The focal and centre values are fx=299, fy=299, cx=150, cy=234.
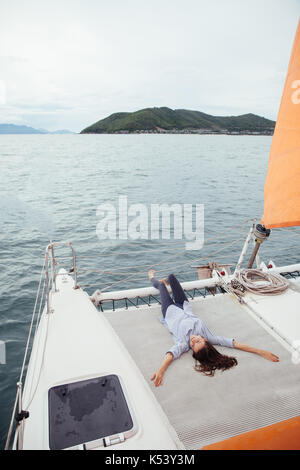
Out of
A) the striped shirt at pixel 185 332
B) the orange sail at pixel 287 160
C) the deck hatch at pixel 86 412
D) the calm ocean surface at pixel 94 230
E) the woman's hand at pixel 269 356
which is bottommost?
the calm ocean surface at pixel 94 230

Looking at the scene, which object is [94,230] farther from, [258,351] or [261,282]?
[258,351]

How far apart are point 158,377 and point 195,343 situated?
633 millimetres

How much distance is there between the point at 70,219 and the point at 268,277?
448 inches

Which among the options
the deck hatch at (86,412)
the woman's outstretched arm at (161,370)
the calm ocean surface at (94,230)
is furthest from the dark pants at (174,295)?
the deck hatch at (86,412)

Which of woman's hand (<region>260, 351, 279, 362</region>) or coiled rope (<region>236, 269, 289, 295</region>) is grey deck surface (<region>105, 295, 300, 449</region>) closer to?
woman's hand (<region>260, 351, 279, 362</region>)

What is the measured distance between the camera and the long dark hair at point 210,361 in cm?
340

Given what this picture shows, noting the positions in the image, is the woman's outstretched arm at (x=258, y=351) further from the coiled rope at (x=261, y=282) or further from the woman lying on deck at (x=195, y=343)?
the coiled rope at (x=261, y=282)

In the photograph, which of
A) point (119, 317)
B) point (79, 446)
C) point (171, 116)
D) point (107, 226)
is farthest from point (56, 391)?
point (171, 116)

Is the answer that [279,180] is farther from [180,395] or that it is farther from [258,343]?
[180,395]

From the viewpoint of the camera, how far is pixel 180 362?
3521mm

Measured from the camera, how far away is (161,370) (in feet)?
10.8

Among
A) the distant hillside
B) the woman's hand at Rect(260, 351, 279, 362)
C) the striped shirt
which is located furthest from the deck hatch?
the distant hillside

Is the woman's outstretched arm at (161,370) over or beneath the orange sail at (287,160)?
beneath

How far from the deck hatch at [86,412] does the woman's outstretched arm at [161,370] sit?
2.54 ft
